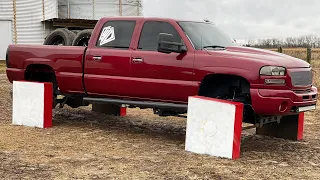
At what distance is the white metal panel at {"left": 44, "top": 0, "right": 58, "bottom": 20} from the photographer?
94.8ft

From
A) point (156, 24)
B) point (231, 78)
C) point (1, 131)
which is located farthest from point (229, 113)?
point (1, 131)

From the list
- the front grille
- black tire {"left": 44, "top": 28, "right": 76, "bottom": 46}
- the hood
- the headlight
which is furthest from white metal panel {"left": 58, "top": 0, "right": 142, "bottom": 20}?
the headlight

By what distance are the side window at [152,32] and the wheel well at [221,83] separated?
909mm

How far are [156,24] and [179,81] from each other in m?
1.20

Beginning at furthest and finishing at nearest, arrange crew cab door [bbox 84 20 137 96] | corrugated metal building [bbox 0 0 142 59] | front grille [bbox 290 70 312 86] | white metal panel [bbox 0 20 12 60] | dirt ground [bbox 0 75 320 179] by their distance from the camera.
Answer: corrugated metal building [bbox 0 0 142 59] → white metal panel [bbox 0 20 12 60] → crew cab door [bbox 84 20 137 96] → front grille [bbox 290 70 312 86] → dirt ground [bbox 0 75 320 179]

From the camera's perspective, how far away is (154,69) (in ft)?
23.6

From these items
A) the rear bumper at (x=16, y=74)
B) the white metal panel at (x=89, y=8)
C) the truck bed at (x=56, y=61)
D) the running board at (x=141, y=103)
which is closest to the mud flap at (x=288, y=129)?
the running board at (x=141, y=103)

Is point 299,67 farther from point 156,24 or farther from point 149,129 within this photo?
point 149,129

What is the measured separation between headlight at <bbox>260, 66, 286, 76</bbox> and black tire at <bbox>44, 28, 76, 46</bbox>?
4.51 metres

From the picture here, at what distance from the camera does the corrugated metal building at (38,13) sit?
27.9 m

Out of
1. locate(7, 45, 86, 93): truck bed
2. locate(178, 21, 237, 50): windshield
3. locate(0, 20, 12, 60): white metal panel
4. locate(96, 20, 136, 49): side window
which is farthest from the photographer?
locate(0, 20, 12, 60): white metal panel

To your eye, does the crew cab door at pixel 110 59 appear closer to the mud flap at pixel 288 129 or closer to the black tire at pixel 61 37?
the black tire at pixel 61 37

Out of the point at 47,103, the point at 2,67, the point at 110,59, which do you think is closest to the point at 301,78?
the point at 110,59

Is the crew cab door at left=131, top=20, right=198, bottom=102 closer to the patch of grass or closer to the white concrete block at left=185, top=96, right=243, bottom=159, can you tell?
the white concrete block at left=185, top=96, right=243, bottom=159
